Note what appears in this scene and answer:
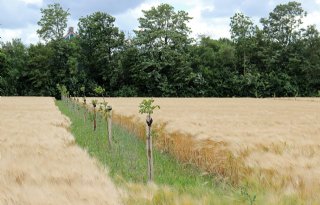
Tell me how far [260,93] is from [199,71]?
9.05 metres

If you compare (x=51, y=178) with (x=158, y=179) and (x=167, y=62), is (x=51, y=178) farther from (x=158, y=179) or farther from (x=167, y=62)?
(x=167, y=62)

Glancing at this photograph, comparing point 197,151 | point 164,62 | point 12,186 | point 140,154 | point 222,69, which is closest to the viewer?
point 12,186

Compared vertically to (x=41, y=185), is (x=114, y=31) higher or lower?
higher

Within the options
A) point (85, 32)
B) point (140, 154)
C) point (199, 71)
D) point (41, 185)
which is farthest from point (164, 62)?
point (41, 185)

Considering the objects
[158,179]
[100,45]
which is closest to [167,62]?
[100,45]

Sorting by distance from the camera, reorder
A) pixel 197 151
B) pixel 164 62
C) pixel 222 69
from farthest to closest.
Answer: pixel 222 69
pixel 164 62
pixel 197 151

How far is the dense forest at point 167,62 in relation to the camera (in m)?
65.6

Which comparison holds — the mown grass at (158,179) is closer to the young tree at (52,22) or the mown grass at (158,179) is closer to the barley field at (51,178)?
the barley field at (51,178)

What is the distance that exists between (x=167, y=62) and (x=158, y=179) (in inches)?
2205

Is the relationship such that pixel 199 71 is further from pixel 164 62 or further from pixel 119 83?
pixel 119 83

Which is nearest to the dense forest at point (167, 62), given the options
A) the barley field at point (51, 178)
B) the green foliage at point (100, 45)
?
the green foliage at point (100, 45)

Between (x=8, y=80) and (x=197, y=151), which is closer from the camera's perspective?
(x=197, y=151)

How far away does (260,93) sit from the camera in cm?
6719

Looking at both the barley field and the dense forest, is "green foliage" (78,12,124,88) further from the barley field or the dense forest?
the barley field
